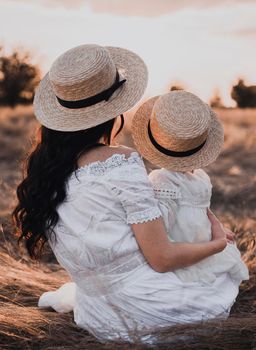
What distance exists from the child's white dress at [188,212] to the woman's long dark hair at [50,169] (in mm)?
299

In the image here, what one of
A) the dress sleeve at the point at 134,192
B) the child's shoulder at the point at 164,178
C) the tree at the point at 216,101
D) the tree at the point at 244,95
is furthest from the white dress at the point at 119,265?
the tree at the point at 244,95

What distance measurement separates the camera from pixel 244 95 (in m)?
21.3

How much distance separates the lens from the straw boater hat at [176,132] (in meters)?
2.74

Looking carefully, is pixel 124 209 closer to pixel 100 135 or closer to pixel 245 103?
pixel 100 135

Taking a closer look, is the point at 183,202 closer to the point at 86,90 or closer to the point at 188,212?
the point at 188,212

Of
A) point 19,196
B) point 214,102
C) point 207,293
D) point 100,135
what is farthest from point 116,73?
point 214,102

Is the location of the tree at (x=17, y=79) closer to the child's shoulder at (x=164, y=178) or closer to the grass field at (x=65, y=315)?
the grass field at (x=65, y=315)

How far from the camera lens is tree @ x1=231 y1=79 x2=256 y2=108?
2083cm

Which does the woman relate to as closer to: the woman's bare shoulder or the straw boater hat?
the woman's bare shoulder

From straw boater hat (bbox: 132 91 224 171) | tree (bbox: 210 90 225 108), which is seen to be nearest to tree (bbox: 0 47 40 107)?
tree (bbox: 210 90 225 108)

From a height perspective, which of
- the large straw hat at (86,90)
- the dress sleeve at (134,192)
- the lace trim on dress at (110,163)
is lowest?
the dress sleeve at (134,192)

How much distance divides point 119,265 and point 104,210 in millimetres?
251

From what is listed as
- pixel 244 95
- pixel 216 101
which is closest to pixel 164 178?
pixel 216 101

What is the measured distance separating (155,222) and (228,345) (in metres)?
0.55
